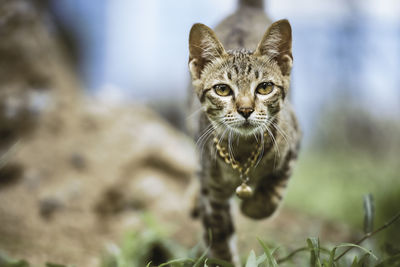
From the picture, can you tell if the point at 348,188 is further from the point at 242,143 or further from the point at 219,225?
the point at 242,143

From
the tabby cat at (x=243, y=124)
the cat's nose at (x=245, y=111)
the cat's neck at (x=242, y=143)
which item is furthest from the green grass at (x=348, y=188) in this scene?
the cat's nose at (x=245, y=111)

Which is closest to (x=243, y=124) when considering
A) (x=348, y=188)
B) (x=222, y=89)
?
(x=222, y=89)

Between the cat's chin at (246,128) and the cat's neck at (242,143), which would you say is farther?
the cat's neck at (242,143)

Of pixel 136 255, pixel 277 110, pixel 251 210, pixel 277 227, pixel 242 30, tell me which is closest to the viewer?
pixel 277 110

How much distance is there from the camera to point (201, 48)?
5.54 feet

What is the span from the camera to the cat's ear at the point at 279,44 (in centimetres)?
152

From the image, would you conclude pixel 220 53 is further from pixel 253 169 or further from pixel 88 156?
pixel 88 156

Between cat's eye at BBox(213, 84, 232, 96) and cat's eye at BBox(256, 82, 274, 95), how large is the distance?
0.15 m

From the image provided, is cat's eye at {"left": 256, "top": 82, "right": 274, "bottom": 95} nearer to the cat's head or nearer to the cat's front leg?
the cat's head

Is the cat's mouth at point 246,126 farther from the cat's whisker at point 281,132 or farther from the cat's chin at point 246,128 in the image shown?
the cat's whisker at point 281,132

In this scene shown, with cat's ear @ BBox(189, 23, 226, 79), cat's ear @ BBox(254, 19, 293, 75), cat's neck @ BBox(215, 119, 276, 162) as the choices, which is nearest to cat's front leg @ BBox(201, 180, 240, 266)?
cat's neck @ BBox(215, 119, 276, 162)

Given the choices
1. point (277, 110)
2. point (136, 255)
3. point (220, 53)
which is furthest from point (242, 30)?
point (136, 255)

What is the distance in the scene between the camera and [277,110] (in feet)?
5.49

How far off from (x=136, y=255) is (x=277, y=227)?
5.56 ft
